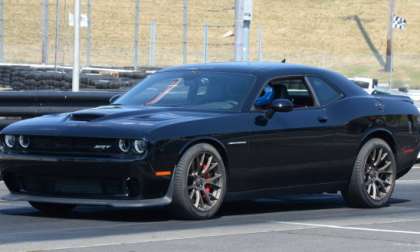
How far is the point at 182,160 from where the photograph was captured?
32.7ft

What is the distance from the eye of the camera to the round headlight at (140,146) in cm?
973

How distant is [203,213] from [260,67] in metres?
1.86

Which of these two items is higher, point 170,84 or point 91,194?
point 170,84

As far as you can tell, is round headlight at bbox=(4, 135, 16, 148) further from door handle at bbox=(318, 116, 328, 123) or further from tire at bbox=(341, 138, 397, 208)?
tire at bbox=(341, 138, 397, 208)

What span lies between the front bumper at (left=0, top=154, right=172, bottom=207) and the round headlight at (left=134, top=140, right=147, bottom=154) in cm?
10

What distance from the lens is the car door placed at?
10727 mm

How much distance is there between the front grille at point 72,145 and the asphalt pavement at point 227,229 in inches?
24.5

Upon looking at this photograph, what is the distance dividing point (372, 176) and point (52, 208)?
3297 millimetres

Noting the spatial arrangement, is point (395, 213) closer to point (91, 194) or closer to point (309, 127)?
point (309, 127)

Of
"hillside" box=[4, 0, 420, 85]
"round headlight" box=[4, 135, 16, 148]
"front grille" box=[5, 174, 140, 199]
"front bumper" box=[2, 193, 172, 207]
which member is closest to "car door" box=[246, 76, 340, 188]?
"front bumper" box=[2, 193, 172, 207]

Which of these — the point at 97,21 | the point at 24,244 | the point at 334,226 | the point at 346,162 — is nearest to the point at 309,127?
the point at 346,162

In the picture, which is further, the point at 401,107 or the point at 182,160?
the point at 401,107

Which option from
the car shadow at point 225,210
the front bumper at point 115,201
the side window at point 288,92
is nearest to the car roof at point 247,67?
the side window at point 288,92

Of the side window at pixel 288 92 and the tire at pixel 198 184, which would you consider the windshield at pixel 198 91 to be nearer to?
the side window at pixel 288 92
